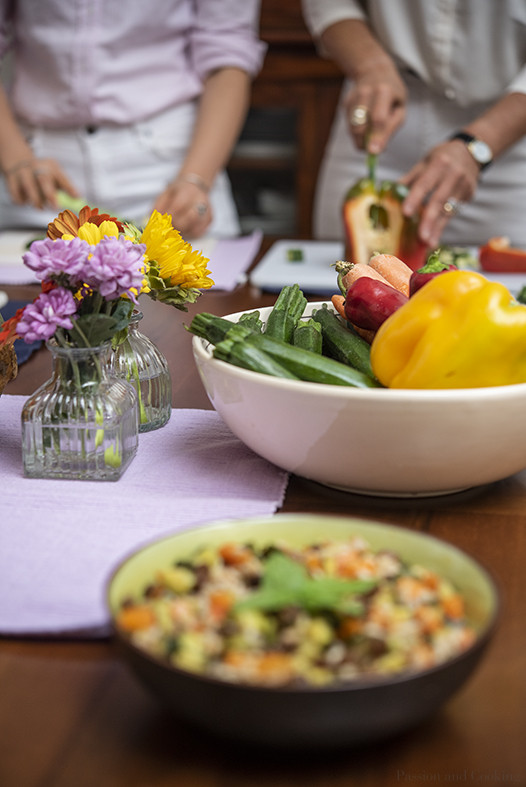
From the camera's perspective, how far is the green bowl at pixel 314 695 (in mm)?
450

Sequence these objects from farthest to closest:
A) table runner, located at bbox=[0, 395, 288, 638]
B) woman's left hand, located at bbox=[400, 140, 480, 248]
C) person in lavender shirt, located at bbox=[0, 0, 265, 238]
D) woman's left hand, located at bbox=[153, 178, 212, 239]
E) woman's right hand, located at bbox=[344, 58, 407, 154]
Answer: person in lavender shirt, located at bbox=[0, 0, 265, 238], woman's left hand, located at bbox=[153, 178, 212, 239], woman's right hand, located at bbox=[344, 58, 407, 154], woman's left hand, located at bbox=[400, 140, 480, 248], table runner, located at bbox=[0, 395, 288, 638]

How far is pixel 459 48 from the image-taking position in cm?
206

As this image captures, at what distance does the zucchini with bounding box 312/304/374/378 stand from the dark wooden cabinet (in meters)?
2.66

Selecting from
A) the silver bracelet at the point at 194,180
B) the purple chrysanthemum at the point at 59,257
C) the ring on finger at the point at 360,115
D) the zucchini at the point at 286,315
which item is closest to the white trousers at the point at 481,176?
the ring on finger at the point at 360,115

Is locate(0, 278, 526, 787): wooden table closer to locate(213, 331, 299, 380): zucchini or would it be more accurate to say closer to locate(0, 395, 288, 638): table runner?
locate(0, 395, 288, 638): table runner

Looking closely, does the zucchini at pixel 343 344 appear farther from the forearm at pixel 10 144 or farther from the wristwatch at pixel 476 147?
the forearm at pixel 10 144

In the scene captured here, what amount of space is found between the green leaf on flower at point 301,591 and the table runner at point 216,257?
115 cm

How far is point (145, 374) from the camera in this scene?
99 centimetres

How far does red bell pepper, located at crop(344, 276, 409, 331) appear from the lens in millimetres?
896

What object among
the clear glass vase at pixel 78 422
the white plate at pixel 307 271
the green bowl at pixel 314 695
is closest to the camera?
the green bowl at pixel 314 695

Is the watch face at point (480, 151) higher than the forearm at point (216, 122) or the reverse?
higher

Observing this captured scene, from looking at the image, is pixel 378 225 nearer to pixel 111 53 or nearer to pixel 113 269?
pixel 111 53

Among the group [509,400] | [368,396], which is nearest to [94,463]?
[368,396]

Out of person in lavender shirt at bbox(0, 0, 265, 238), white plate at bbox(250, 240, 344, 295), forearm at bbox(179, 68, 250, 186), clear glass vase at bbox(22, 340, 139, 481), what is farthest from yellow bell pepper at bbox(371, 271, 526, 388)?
forearm at bbox(179, 68, 250, 186)
